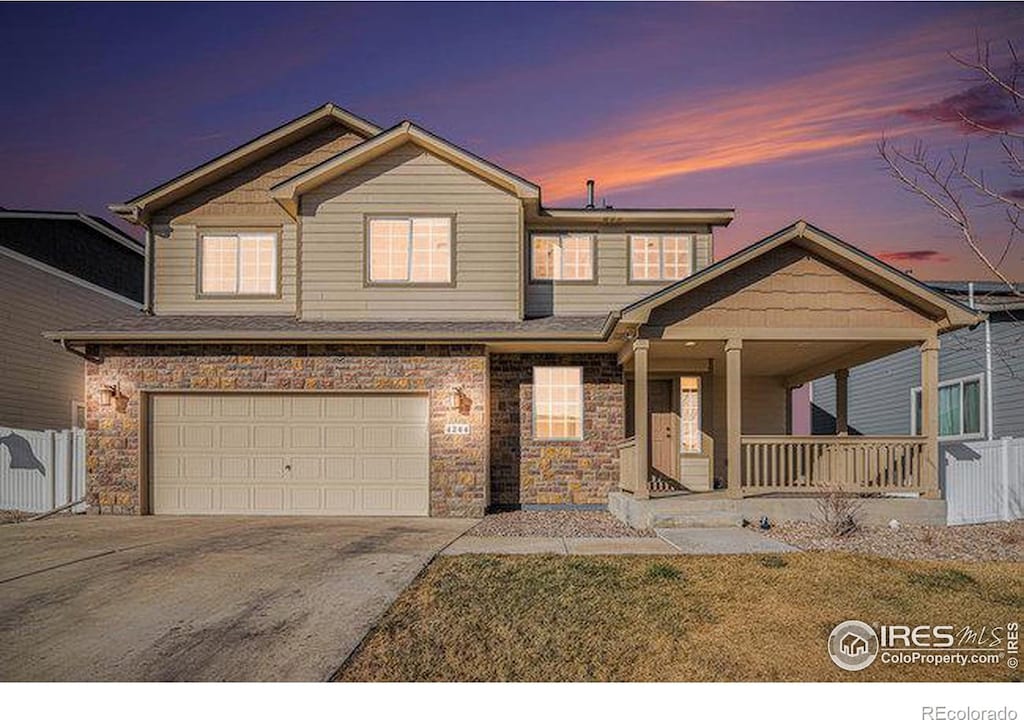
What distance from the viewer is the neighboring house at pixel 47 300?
19.5 m

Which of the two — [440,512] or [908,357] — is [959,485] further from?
[440,512]

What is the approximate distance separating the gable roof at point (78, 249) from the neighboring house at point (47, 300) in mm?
25

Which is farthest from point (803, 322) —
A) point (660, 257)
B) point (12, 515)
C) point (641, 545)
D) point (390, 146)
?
point (12, 515)

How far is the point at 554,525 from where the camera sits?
13750 millimetres

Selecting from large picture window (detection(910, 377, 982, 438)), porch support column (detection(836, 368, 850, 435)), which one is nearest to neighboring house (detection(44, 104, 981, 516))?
porch support column (detection(836, 368, 850, 435))

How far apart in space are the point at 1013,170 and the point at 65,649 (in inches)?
373

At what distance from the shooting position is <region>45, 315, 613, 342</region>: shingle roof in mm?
14961

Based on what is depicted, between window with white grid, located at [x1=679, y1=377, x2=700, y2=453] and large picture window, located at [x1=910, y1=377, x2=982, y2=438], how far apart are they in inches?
244

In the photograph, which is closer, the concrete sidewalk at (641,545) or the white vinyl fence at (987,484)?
the concrete sidewalk at (641,545)

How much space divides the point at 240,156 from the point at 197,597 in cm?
1082

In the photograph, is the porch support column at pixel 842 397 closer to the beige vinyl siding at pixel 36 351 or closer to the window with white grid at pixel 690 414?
the window with white grid at pixel 690 414

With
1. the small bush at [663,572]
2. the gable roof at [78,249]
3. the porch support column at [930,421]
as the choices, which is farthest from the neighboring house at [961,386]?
the gable roof at [78,249]

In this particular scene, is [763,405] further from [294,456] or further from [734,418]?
[294,456]

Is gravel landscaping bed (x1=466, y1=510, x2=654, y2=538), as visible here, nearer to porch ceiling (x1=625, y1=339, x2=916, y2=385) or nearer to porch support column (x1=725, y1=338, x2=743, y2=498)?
porch support column (x1=725, y1=338, x2=743, y2=498)
